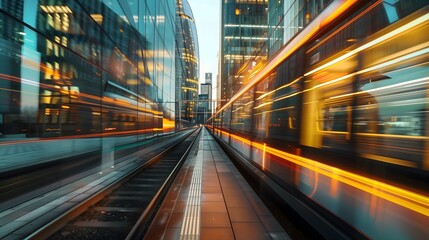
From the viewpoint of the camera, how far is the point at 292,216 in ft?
16.0

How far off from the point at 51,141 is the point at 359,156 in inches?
350

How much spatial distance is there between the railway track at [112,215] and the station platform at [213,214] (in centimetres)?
24

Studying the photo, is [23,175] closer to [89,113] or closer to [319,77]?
[89,113]

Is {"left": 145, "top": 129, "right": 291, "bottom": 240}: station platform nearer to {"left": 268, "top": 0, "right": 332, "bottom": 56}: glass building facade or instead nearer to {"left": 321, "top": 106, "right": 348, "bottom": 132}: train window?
{"left": 321, "top": 106, "right": 348, "bottom": 132}: train window

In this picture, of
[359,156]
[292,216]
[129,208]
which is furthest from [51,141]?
[359,156]

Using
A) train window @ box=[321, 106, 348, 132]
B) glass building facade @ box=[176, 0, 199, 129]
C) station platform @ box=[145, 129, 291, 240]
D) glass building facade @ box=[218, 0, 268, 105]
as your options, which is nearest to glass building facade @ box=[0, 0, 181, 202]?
station platform @ box=[145, 129, 291, 240]

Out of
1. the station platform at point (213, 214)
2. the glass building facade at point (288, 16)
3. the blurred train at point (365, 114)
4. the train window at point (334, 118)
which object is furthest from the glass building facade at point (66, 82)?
the glass building facade at point (288, 16)

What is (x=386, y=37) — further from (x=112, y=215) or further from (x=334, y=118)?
(x=112, y=215)

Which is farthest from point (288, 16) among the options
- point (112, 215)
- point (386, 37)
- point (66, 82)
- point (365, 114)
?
point (365, 114)

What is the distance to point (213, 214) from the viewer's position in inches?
206

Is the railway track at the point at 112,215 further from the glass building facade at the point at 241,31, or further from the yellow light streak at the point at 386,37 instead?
the glass building facade at the point at 241,31

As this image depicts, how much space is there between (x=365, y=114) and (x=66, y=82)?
9633 mm

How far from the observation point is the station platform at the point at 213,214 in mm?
4309

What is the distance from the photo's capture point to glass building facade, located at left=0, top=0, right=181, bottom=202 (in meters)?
7.28
